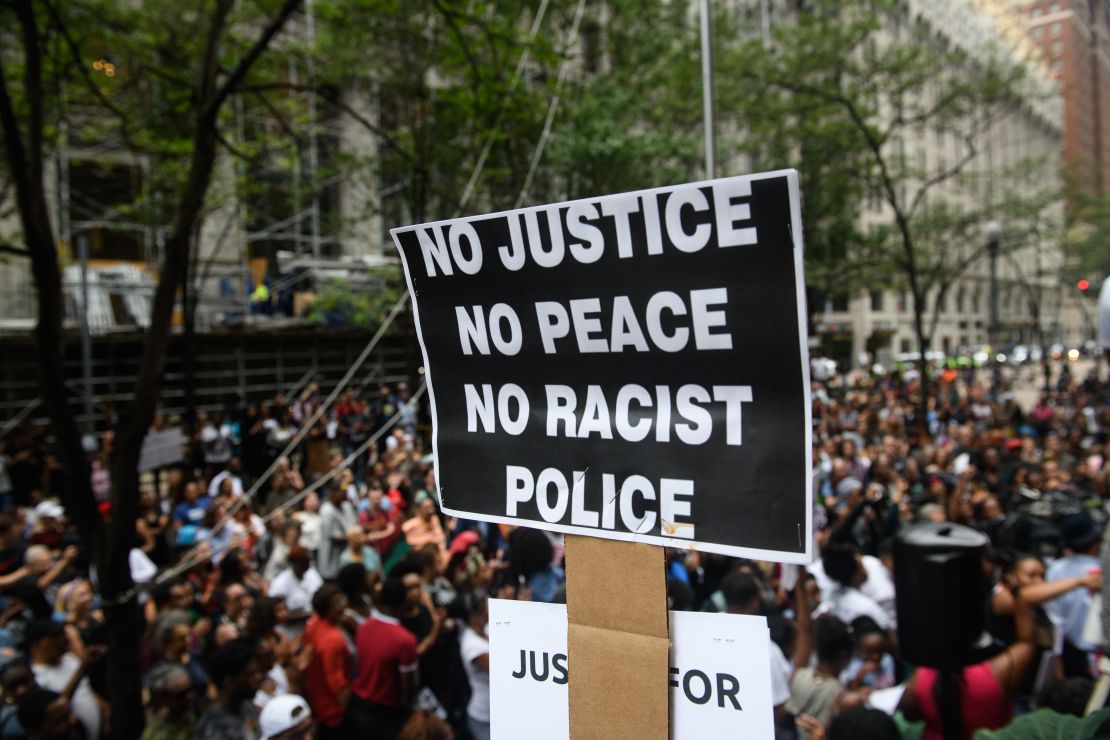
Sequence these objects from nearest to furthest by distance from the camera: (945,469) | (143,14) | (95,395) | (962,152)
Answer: (945,469), (143,14), (95,395), (962,152)

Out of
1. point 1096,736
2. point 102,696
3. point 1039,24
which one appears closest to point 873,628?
point 1096,736

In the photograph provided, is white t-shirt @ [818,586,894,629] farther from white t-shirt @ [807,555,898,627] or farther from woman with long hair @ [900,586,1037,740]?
woman with long hair @ [900,586,1037,740]

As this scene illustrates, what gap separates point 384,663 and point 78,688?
1.61 m

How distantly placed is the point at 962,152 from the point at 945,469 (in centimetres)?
4604

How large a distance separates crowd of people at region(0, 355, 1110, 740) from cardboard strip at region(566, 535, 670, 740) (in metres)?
1.75

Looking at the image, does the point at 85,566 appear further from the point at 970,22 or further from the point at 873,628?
the point at 970,22

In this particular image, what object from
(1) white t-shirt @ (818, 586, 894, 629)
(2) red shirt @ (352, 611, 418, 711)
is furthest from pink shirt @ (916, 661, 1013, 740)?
(2) red shirt @ (352, 611, 418, 711)

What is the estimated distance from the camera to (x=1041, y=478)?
28.2 ft

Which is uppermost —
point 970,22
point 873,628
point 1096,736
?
point 970,22

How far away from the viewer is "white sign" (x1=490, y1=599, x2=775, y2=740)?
160 centimetres

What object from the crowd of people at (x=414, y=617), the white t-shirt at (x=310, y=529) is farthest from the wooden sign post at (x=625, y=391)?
the white t-shirt at (x=310, y=529)

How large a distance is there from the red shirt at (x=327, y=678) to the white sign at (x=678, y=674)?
2.52 meters

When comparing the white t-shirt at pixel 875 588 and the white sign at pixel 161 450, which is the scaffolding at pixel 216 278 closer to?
the white sign at pixel 161 450

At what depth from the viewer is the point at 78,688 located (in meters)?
4.07
